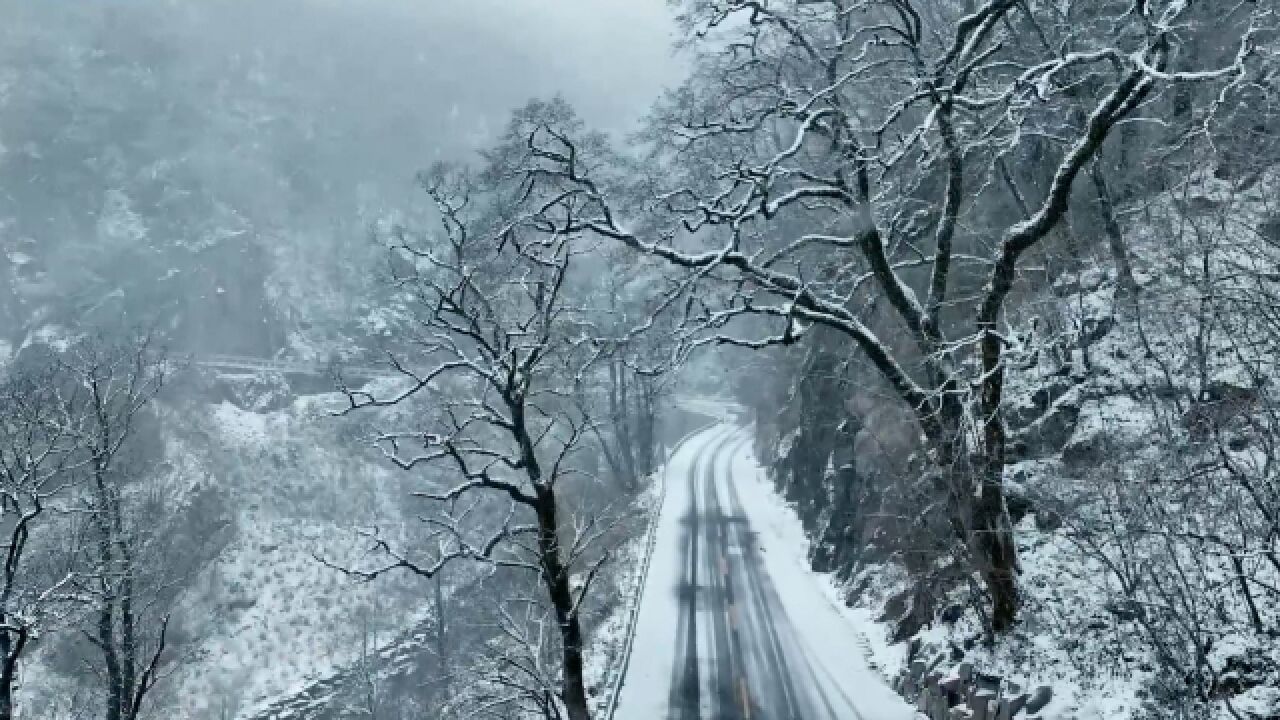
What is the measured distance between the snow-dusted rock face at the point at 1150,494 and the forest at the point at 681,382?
0.10 metres

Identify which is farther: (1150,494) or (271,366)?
(271,366)

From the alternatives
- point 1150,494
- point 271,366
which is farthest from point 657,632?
point 271,366

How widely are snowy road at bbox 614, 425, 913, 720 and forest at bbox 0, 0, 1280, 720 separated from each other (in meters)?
0.13

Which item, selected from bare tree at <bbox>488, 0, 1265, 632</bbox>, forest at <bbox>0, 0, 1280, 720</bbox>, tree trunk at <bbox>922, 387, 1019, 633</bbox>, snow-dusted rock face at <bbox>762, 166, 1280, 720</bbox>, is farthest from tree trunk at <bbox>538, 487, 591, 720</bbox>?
snow-dusted rock face at <bbox>762, 166, 1280, 720</bbox>

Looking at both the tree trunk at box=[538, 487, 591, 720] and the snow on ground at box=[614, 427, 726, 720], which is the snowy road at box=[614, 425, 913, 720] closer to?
the snow on ground at box=[614, 427, 726, 720]

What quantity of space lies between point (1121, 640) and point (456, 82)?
80.0m

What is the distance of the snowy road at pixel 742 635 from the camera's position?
1467 cm

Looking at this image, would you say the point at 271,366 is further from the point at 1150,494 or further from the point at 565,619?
the point at 1150,494

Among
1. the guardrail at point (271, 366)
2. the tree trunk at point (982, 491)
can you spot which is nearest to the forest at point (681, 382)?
the tree trunk at point (982, 491)

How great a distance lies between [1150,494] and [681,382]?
68.9 feet

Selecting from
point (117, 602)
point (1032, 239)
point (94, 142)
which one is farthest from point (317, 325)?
point (1032, 239)

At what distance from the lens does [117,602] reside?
12.9 metres

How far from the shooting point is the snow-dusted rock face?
6055 millimetres

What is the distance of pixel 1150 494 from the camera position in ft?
23.6
